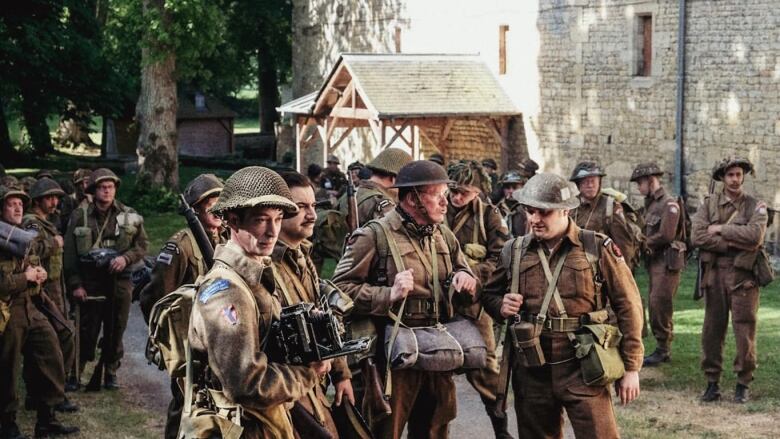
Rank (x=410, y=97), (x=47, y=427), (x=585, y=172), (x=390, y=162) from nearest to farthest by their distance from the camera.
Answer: (x=47, y=427) → (x=390, y=162) → (x=585, y=172) → (x=410, y=97)

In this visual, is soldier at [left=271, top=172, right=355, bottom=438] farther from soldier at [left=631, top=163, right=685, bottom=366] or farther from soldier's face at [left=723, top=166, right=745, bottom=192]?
soldier at [left=631, top=163, right=685, bottom=366]

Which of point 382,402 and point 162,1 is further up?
point 162,1

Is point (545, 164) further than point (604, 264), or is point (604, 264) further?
point (545, 164)

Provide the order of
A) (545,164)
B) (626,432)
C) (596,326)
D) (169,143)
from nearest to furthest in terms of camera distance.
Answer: (596,326), (626,432), (545,164), (169,143)

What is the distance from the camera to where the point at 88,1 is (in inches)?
1356

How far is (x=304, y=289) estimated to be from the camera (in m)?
6.16

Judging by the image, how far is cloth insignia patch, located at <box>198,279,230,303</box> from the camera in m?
5.09

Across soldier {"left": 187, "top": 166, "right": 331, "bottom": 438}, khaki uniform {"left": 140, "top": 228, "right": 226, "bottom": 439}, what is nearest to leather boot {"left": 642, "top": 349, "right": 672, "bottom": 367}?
khaki uniform {"left": 140, "top": 228, "right": 226, "bottom": 439}

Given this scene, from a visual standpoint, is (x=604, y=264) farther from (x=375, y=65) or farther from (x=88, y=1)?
(x=88, y=1)

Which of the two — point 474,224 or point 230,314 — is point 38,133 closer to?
point 474,224

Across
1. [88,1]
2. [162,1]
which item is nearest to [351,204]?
[162,1]

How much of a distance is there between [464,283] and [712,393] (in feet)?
14.8

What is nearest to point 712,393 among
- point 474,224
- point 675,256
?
point 675,256

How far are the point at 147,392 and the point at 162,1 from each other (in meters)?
18.0
